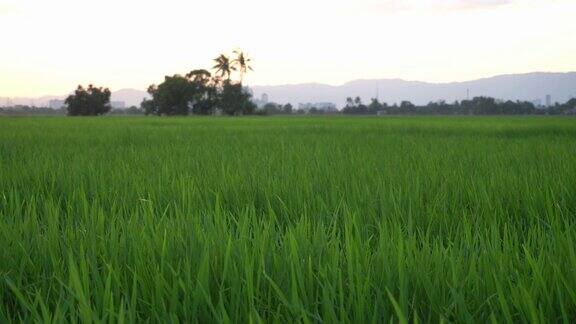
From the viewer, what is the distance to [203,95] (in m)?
62.4

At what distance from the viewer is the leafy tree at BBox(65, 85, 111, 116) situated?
2721 inches

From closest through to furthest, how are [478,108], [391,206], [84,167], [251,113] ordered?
[391,206] → [84,167] → [251,113] → [478,108]

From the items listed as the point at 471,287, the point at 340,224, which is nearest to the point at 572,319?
the point at 471,287

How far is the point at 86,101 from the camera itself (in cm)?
6944

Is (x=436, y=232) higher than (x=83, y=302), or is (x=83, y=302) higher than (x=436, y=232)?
(x=83, y=302)

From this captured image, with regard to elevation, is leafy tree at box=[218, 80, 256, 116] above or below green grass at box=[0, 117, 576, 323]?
above

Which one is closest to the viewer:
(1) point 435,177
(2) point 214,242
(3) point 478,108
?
(2) point 214,242

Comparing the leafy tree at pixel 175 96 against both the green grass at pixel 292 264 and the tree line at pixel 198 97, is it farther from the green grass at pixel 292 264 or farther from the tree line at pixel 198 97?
the green grass at pixel 292 264

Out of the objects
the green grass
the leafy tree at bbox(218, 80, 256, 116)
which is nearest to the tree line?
the leafy tree at bbox(218, 80, 256, 116)

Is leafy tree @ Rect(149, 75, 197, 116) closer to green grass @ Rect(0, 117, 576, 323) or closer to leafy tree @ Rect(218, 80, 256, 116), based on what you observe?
leafy tree @ Rect(218, 80, 256, 116)

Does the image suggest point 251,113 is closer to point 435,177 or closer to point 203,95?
point 203,95

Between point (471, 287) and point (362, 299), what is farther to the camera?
point (471, 287)

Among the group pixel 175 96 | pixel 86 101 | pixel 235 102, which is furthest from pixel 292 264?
pixel 86 101

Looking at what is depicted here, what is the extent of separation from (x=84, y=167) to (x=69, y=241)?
2357mm
